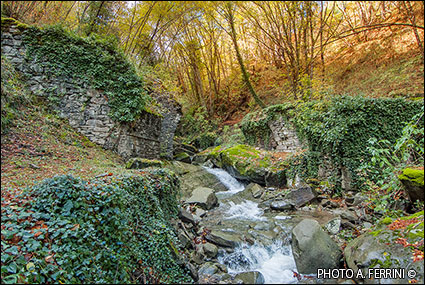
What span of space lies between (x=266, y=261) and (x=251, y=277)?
745mm

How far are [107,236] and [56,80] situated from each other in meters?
6.79

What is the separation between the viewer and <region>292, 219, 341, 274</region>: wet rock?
3.29 meters

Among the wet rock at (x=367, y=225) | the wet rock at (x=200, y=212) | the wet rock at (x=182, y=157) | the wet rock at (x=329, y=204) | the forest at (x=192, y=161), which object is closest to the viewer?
the forest at (x=192, y=161)

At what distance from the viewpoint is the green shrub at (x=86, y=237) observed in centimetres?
186

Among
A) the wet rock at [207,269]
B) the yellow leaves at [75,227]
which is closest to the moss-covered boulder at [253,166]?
the wet rock at [207,269]

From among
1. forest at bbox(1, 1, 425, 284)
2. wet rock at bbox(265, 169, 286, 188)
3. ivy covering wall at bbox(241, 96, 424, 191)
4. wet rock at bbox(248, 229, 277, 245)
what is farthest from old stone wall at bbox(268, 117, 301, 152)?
wet rock at bbox(248, 229, 277, 245)

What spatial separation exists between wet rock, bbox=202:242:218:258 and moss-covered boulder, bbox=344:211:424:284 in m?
2.31

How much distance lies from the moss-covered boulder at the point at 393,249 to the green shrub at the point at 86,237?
2754 millimetres

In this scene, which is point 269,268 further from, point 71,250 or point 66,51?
point 66,51

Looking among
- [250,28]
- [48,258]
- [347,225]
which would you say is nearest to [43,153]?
[48,258]

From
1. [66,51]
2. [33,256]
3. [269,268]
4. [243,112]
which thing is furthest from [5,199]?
[243,112]

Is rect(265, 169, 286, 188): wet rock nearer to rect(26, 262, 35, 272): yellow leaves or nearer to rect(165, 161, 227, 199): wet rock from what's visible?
rect(165, 161, 227, 199): wet rock

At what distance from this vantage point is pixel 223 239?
4258 mm

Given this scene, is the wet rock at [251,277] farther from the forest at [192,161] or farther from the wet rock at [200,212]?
the wet rock at [200,212]
